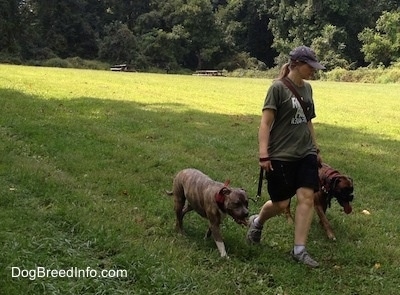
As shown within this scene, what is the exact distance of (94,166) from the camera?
8023 millimetres

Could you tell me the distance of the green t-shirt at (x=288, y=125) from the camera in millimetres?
5105

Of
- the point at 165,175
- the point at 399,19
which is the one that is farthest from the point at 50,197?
the point at 399,19

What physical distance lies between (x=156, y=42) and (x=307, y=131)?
6094 centimetres

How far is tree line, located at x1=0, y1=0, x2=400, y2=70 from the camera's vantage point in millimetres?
59844

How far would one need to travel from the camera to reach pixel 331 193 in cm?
611

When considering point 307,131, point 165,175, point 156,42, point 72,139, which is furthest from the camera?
point 156,42

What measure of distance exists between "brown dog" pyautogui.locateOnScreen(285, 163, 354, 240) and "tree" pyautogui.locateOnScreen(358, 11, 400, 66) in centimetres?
5767

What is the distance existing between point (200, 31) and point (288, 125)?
65838 mm

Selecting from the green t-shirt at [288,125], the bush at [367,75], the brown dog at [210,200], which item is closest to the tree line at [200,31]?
the bush at [367,75]

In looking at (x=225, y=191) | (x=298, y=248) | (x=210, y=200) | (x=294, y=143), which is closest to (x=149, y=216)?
(x=210, y=200)

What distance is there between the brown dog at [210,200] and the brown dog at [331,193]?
155 cm

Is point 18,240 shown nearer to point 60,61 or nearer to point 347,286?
point 347,286

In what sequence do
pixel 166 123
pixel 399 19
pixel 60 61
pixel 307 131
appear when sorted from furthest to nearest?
pixel 399 19
pixel 60 61
pixel 166 123
pixel 307 131

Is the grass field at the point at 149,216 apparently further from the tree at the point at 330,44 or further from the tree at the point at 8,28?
the tree at the point at 330,44
